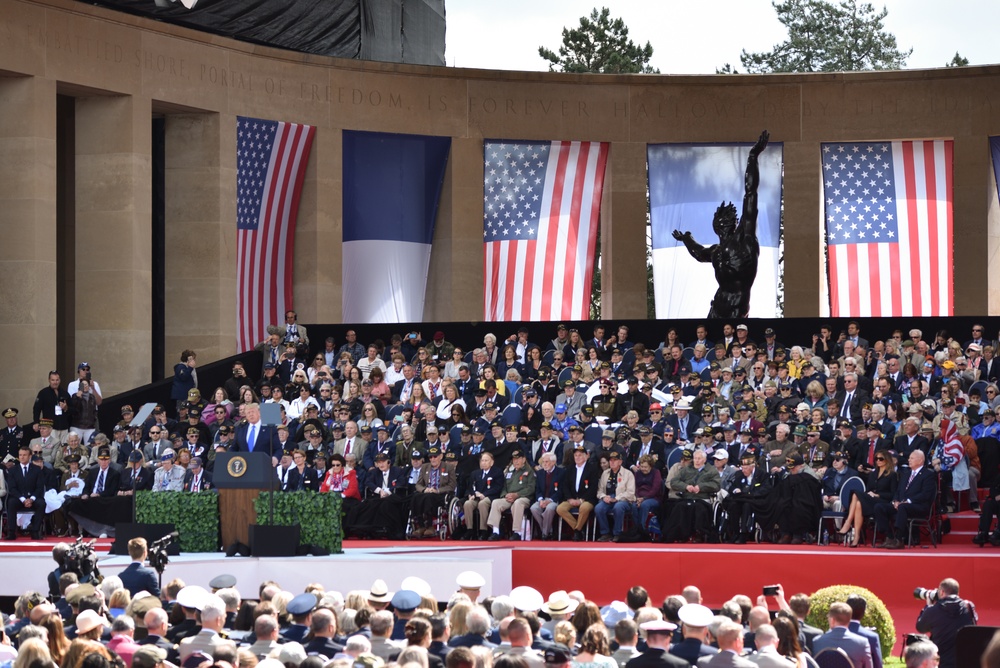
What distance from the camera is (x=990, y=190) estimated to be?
28.0 metres

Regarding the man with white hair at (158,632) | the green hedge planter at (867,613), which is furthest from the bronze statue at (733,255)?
the man with white hair at (158,632)

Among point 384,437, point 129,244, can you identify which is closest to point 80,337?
point 129,244

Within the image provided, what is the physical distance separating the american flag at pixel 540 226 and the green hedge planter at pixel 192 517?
1182cm

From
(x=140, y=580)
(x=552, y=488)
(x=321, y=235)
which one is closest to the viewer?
(x=140, y=580)

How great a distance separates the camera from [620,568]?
1697cm

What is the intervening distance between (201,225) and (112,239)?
1.74 m

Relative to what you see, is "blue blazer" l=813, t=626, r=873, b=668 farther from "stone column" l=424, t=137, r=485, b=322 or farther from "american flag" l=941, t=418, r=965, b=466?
"stone column" l=424, t=137, r=485, b=322

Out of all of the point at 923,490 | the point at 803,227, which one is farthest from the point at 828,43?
the point at 923,490

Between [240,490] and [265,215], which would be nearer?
[240,490]

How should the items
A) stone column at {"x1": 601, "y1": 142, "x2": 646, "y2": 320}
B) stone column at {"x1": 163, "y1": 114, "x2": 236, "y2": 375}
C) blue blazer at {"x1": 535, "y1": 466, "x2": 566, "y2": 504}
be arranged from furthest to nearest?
1. stone column at {"x1": 601, "y1": 142, "x2": 646, "y2": 320}
2. stone column at {"x1": 163, "y1": 114, "x2": 236, "y2": 375}
3. blue blazer at {"x1": 535, "y1": 466, "x2": 566, "y2": 504}

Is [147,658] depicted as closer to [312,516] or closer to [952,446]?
[312,516]

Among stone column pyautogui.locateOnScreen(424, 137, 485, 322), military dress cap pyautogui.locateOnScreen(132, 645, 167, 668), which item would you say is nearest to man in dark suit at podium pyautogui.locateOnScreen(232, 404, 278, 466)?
stone column pyautogui.locateOnScreen(424, 137, 485, 322)

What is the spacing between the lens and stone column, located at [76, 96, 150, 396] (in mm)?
25562

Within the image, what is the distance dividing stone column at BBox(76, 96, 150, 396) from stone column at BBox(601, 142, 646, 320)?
853cm
